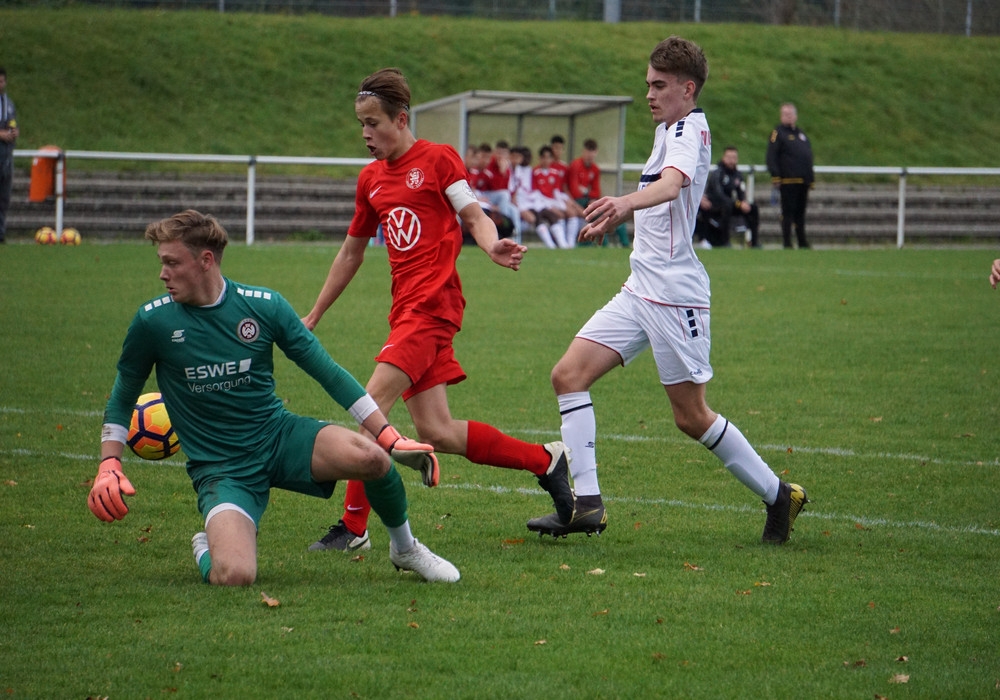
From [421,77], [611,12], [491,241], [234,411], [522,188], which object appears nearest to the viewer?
[234,411]

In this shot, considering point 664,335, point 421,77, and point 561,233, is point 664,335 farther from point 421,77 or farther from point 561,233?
point 421,77

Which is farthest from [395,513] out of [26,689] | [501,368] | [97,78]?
[97,78]

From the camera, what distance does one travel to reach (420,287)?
571 centimetres

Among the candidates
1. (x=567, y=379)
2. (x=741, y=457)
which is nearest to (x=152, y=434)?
(x=567, y=379)

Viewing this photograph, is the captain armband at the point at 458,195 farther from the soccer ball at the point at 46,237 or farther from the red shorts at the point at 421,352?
the soccer ball at the point at 46,237

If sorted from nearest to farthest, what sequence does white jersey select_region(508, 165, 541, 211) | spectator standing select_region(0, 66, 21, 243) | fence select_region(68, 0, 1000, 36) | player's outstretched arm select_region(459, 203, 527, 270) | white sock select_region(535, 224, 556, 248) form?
player's outstretched arm select_region(459, 203, 527, 270), spectator standing select_region(0, 66, 21, 243), white jersey select_region(508, 165, 541, 211), white sock select_region(535, 224, 556, 248), fence select_region(68, 0, 1000, 36)

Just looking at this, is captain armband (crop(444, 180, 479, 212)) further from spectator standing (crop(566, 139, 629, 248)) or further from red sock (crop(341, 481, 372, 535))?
spectator standing (crop(566, 139, 629, 248))

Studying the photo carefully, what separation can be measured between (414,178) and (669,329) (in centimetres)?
138

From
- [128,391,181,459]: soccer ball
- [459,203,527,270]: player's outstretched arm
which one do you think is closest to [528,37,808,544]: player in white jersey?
[459,203,527,270]: player's outstretched arm

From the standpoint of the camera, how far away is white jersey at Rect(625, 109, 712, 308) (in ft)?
17.8

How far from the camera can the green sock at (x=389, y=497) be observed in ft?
15.7

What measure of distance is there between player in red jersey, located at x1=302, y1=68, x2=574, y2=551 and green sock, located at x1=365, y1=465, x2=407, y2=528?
0.65 m

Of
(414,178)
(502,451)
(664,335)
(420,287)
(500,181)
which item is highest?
(500,181)

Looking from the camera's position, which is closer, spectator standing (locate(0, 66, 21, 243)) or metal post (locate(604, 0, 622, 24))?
spectator standing (locate(0, 66, 21, 243))
